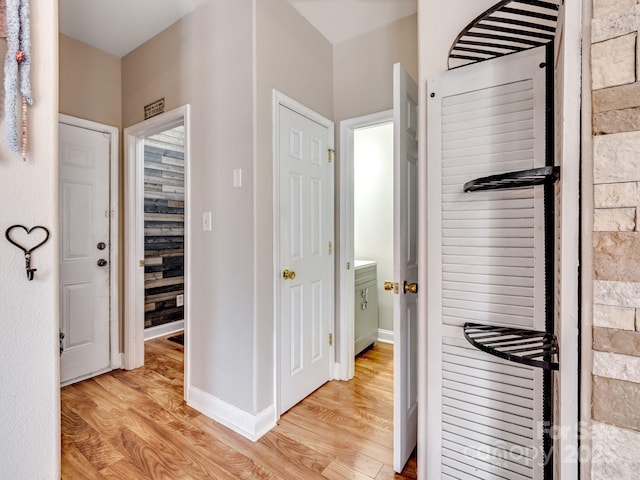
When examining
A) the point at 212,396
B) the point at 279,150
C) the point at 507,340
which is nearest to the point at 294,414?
the point at 212,396

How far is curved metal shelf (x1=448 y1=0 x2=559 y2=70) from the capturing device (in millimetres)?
965

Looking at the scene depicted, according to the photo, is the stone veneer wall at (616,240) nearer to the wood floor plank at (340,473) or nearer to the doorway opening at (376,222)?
the wood floor plank at (340,473)

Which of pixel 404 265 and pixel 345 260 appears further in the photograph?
pixel 345 260

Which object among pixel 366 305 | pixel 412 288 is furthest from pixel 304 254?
pixel 366 305

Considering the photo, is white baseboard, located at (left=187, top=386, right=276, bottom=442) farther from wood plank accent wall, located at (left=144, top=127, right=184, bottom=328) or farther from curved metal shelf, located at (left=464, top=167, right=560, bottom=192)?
wood plank accent wall, located at (left=144, top=127, right=184, bottom=328)

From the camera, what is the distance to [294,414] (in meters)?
2.08

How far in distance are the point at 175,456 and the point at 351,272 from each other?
1.62 meters

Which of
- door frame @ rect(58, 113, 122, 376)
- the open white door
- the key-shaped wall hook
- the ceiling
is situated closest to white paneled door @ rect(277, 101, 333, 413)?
the ceiling

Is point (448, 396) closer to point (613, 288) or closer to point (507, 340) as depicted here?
point (507, 340)

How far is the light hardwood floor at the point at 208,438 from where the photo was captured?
1579mm

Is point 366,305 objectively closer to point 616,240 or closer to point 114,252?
point 114,252

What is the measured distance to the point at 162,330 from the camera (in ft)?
12.0

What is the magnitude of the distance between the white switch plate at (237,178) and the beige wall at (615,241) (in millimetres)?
1625

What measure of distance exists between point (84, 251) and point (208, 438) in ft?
5.85
